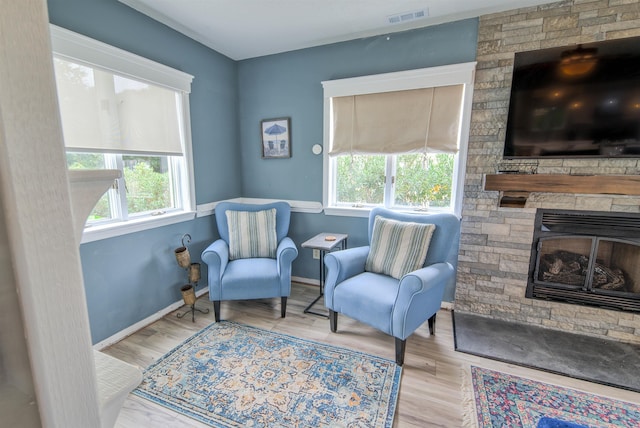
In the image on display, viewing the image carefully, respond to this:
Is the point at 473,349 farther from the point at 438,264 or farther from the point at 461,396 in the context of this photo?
the point at 438,264

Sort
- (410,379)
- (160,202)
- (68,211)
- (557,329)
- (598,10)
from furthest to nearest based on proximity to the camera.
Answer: (160,202), (557,329), (598,10), (410,379), (68,211)

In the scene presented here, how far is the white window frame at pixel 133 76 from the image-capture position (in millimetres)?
1815

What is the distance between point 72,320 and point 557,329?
3.16 m

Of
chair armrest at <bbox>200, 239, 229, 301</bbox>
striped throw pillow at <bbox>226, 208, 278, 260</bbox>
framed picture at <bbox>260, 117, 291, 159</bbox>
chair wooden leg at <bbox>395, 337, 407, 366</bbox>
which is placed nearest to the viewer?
chair wooden leg at <bbox>395, 337, 407, 366</bbox>

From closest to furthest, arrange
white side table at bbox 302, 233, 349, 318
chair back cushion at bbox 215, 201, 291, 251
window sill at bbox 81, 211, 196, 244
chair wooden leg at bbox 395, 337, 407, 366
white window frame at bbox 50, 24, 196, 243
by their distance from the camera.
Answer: white window frame at bbox 50, 24, 196, 243
chair wooden leg at bbox 395, 337, 407, 366
window sill at bbox 81, 211, 196, 244
white side table at bbox 302, 233, 349, 318
chair back cushion at bbox 215, 201, 291, 251

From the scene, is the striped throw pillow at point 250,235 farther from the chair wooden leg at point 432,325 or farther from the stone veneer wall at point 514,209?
the stone veneer wall at point 514,209

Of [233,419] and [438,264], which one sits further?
[438,264]

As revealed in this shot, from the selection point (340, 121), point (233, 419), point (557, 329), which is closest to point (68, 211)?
point (233, 419)

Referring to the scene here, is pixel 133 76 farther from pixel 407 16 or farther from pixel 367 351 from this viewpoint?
pixel 367 351

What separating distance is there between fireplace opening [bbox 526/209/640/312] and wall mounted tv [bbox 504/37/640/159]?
1.67 feet

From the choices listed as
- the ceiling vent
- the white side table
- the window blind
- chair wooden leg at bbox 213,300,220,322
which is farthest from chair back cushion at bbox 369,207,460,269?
the window blind

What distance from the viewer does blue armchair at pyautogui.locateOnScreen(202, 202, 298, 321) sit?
2398mm

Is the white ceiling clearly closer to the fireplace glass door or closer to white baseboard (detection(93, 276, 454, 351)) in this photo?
the fireplace glass door

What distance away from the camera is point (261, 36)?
269 cm
